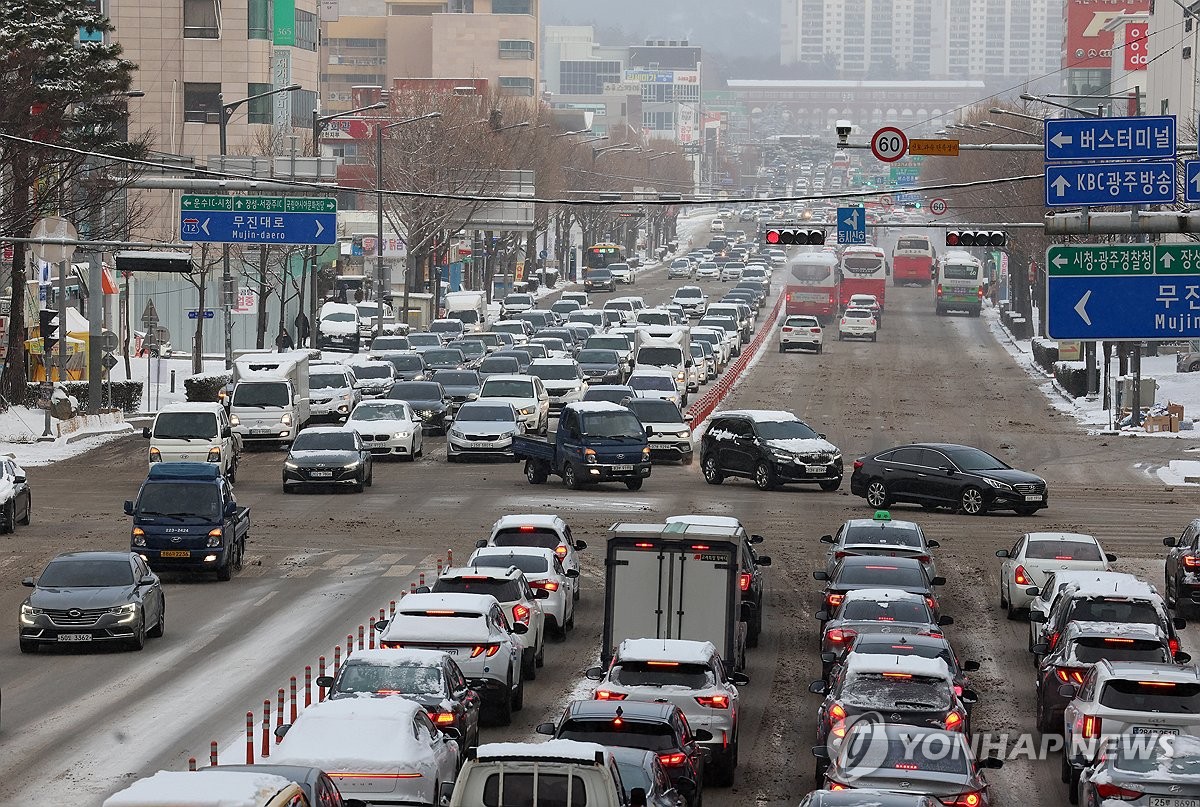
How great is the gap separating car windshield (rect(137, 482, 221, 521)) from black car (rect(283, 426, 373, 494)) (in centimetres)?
1091

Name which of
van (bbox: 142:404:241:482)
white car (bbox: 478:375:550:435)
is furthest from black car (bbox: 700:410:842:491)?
van (bbox: 142:404:241:482)

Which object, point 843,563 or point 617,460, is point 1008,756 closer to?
point 843,563

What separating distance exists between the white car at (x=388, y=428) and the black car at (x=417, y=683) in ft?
96.4

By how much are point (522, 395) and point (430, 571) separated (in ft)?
69.1

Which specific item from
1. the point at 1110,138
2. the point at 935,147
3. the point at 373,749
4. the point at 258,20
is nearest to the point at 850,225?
the point at 935,147

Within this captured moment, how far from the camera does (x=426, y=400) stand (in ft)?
182

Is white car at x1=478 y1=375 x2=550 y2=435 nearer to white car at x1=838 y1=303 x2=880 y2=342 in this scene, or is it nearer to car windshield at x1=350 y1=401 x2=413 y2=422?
car windshield at x1=350 y1=401 x2=413 y2=422

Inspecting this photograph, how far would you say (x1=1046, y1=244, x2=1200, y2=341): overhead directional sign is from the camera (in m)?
26.8

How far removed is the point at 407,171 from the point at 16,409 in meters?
47.0

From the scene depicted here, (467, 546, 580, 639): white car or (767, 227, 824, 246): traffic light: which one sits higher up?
(767, 227, 824, 246): traffic light

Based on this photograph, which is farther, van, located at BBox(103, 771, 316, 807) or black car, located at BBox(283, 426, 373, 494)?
black car, located at BBox(283, 426, 373, 494)

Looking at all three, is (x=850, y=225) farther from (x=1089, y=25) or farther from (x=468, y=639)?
(x=1089, y=25)

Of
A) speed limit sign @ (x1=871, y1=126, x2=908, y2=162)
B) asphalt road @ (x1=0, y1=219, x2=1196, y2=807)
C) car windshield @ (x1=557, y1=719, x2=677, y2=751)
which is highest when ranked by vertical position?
speed limit sign @ (x1=871, y1=126, x2=908, y2=162)

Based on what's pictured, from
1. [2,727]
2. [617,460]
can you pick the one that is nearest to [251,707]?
[2,727]
